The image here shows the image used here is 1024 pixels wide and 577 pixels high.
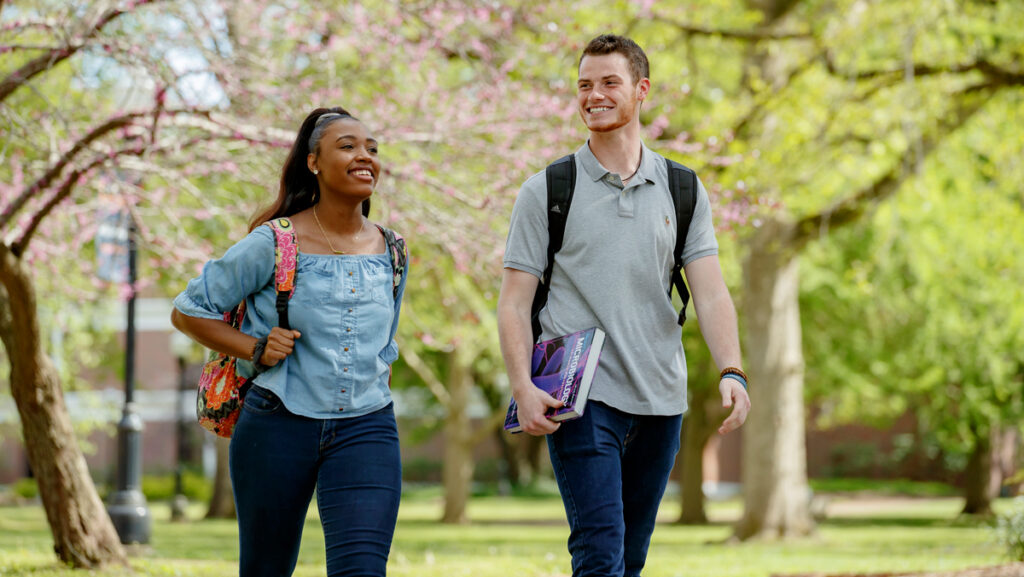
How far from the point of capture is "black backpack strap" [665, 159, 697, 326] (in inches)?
147

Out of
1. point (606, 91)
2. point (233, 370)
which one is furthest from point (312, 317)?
point (606, 91)

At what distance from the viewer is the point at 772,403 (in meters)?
15.6

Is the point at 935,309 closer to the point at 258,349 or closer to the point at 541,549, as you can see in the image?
the point at 541,549

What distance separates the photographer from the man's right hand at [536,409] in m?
3.38

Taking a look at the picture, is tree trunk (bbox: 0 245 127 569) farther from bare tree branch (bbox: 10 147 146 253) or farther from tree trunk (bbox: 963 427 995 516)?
tree trunk (bbox: 963 427 995 516)

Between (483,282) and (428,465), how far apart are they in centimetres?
3415

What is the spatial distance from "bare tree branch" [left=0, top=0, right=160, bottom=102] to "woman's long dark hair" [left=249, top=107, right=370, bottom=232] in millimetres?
3708

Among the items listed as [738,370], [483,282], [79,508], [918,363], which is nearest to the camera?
[738,370]

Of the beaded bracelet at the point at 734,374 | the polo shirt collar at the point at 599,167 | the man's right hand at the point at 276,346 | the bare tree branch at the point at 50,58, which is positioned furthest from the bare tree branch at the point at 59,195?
the beaded bracelet at the point at 734,374

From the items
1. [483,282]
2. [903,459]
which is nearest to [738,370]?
[483,282]

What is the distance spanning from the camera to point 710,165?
11195 millimetres

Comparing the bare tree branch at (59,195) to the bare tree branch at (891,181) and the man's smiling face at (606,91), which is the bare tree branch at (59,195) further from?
the bare tree branch at (891,181)

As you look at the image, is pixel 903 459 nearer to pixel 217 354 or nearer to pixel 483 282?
pixel 483 282

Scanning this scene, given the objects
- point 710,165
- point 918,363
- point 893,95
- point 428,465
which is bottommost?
point 428,465
